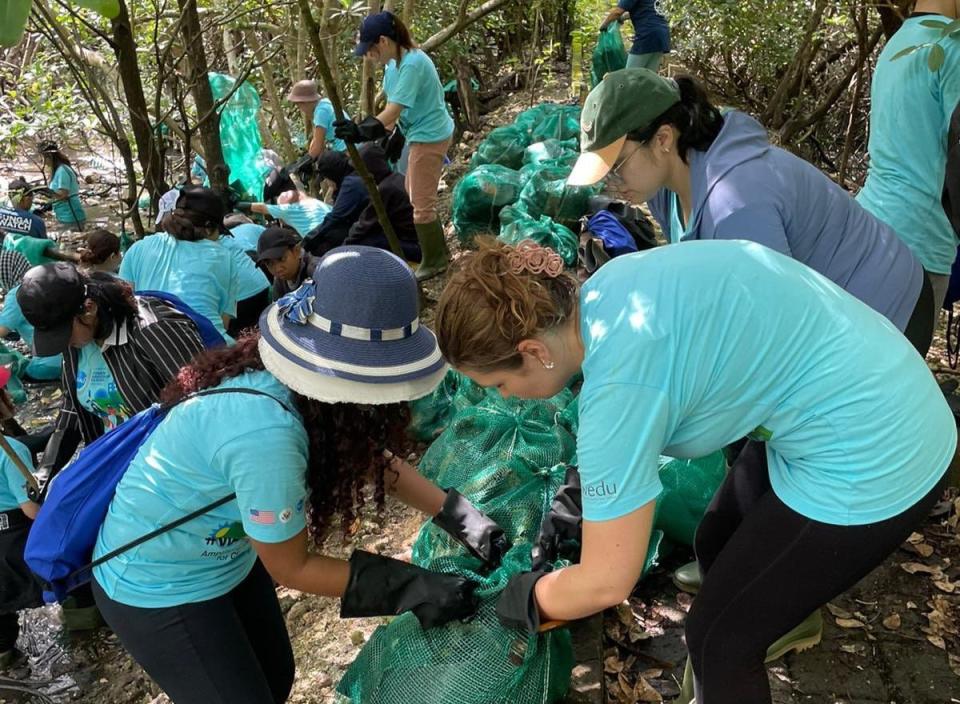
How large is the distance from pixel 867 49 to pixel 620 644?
421 cm

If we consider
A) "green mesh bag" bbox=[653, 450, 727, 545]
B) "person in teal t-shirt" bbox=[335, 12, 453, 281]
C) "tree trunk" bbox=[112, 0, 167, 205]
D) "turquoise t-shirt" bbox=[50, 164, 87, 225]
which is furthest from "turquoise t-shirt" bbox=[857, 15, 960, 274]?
"turquoise t-shirt" bbox=[50, 164, 87, 225]

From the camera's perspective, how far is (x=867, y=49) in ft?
→ 16.4

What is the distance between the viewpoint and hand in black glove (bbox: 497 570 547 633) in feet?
5.50

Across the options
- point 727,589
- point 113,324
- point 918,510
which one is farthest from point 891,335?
point 113,324

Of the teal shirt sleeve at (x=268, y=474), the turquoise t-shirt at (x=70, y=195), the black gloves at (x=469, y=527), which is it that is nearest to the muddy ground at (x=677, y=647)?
the black gloves at (x=469, y=527)

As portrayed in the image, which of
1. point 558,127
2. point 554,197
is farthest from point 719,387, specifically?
point 558,127

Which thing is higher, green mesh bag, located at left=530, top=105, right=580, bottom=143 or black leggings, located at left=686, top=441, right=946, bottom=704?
black leggings, located at left=686, top=441, right=946, bottom=704

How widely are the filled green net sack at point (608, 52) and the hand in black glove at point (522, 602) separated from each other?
5.07 m

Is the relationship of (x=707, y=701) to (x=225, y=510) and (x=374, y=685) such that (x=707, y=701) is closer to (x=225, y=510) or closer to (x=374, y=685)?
(x=374, y=685)

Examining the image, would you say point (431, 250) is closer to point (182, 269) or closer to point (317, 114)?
point (317, 114)

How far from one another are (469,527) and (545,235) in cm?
242

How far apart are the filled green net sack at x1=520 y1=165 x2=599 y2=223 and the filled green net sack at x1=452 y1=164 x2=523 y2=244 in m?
0.34

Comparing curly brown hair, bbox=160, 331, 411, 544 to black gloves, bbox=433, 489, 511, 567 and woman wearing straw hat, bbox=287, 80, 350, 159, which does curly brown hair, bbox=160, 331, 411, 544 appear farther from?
woman wearing straw hat, bbox=287, 80, 350, 159

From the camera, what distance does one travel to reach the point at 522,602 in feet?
5.54
